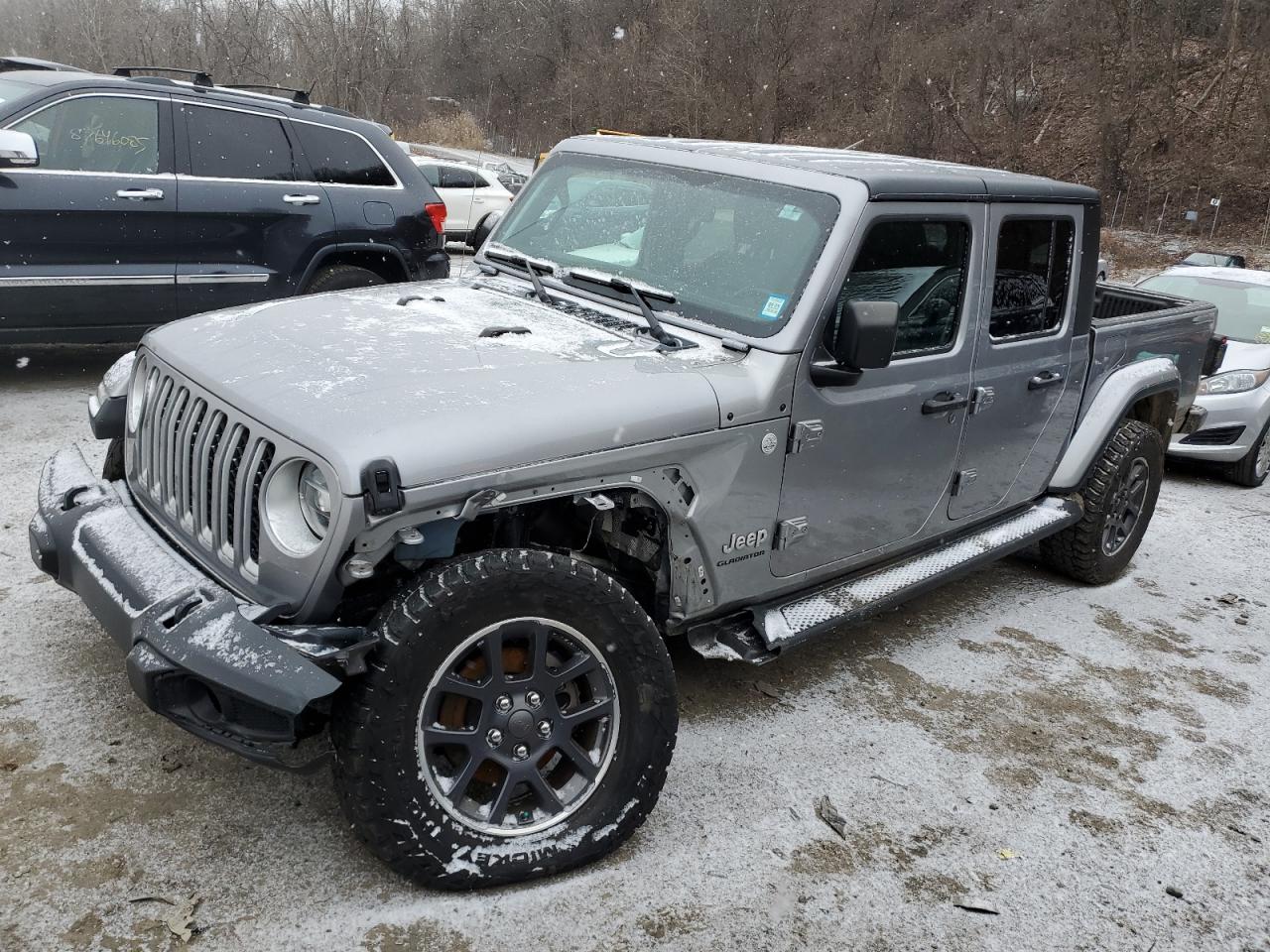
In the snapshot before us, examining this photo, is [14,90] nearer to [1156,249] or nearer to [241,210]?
[241,210]

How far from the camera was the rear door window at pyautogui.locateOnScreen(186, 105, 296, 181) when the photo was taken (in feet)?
22.3

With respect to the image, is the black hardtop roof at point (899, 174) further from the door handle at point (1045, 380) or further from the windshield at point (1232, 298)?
the windshield at point (1232, 298)

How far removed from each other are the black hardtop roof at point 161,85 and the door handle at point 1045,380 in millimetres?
5333

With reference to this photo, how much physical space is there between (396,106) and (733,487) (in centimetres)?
4749

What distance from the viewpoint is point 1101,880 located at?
3180 millimetres

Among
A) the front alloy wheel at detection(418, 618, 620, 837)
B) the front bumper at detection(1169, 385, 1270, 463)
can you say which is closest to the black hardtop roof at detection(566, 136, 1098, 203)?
the front alloy wheel at detection(418, 618, 620, 837)

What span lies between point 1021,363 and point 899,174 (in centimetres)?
106

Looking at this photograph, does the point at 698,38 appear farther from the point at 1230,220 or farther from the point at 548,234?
the point at 548,234

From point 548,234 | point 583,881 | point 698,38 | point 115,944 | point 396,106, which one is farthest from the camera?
point 396,106

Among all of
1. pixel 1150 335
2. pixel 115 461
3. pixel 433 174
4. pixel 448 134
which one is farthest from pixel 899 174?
pixel 448 134

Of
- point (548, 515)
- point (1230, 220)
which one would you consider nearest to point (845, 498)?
point (548, 515)

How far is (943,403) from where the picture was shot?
3896 millimetres

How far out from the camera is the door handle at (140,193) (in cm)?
642

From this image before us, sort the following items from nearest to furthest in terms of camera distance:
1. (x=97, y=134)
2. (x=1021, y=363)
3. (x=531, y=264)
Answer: (x=531, y=264) → (x=1021, y=363) → (x=97, y=134)
